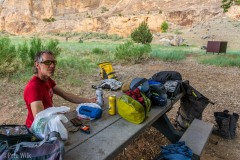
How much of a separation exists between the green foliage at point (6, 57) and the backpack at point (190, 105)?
501 cm

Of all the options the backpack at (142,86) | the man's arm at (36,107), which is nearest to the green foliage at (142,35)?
the backpack at (142,86)

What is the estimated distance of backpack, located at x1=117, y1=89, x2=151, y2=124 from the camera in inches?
79.9

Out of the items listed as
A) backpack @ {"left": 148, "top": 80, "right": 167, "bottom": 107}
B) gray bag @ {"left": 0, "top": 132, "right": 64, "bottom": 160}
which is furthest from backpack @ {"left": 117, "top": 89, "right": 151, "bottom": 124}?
gray bag @ {"left": 0, "top": 132, "right": 64, "bottom": 160}

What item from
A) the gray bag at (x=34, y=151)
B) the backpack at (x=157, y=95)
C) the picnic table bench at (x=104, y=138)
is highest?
the gray bag at (x=34, y=151)

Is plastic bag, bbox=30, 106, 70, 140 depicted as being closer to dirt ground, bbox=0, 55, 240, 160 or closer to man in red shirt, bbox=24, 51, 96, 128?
man in red shirt, bbox=24, 51, 96, 128

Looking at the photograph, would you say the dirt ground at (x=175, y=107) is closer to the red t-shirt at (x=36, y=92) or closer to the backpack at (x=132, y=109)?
the backpack at (x=132, y=109)

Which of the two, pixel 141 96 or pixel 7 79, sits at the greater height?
pixel 141 96

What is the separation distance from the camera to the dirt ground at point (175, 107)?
10.3 feet

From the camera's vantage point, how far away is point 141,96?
87.8 inches

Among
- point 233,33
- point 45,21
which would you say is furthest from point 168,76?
point 45,21

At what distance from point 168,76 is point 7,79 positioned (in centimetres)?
455

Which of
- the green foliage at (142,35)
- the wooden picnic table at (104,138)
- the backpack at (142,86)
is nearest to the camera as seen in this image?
the wooden picnic table at (104,138)

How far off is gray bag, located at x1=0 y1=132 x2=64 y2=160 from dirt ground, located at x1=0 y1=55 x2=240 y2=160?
1.76 metres

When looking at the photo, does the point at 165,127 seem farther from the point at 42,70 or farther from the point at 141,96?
the point at 42,70
